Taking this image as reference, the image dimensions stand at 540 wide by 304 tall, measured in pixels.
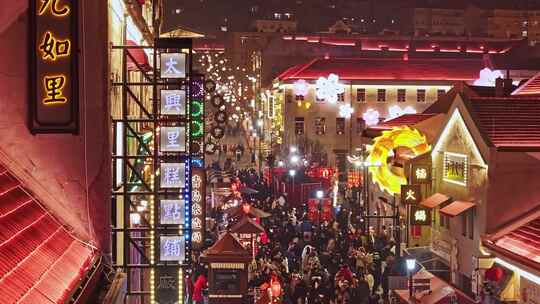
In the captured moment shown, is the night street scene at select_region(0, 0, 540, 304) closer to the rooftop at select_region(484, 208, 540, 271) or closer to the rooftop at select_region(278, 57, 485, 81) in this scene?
the rooftop at select_region(484, 208, 540, 271)

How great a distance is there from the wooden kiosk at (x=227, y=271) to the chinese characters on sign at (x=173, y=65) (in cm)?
748

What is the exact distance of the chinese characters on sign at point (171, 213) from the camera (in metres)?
13.5

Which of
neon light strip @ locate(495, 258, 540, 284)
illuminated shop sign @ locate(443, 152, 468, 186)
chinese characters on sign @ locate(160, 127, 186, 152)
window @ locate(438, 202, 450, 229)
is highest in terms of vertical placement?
chinese characters on sign @ locate(160, 127, 186, 152)

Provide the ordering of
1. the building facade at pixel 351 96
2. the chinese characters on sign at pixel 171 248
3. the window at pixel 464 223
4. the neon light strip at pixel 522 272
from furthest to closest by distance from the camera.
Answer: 1. the building facade at pixel 351 96
2. the window at pixel 464 223
3. the neon light strip at pixel 522 272
4. the chinese characters on sign at pixel 171 248

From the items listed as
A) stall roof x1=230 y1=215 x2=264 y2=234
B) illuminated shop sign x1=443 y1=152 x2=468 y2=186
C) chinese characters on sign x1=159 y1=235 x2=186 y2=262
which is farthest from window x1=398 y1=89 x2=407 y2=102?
chinese characters on sign x1=159 y1=235 x2=186 y2=262

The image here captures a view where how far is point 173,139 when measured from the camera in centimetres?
1385

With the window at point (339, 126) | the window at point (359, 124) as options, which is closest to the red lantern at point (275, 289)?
the window at point (359, 124)

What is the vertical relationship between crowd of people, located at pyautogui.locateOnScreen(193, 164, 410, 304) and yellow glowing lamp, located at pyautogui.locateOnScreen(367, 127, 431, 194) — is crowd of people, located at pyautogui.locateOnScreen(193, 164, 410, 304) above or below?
below

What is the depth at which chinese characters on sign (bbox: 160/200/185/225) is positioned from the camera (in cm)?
1352

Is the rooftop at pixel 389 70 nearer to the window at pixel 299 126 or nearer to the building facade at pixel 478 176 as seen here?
the window at pixel 299 126

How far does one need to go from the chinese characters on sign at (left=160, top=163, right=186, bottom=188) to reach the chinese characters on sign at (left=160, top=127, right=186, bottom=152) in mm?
385

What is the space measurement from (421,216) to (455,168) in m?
1.86

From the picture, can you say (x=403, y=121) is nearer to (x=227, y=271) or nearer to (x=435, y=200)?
(x=435, y=200)

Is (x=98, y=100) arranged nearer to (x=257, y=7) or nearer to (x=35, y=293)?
(x=35, y=293)
